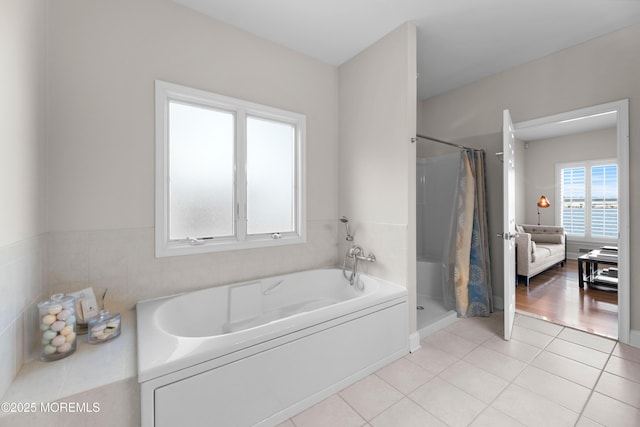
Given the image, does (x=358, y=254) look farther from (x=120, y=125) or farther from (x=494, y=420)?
(x=120, y=125)

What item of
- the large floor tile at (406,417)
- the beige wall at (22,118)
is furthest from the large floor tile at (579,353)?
the beige wall at (22,118)

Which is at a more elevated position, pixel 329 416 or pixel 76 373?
pixel 76 373

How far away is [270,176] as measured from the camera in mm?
2643

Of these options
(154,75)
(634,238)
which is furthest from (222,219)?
(634,238)

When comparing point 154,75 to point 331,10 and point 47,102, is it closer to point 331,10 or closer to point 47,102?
point 47,102

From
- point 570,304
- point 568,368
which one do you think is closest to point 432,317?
point 568,368

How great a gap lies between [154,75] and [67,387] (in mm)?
1925

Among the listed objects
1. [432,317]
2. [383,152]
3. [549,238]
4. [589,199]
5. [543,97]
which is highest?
[543,97]

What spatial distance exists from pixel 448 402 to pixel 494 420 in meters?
0.24

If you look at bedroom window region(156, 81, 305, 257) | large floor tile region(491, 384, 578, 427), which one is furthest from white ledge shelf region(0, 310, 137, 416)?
large floor tile region(491, 384, 578, 427)

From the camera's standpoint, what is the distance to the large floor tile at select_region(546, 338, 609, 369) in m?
2.08

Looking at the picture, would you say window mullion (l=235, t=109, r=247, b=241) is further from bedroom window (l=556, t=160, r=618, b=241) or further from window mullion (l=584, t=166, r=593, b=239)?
window mullion (l=584, t=166, r=593, b=239)

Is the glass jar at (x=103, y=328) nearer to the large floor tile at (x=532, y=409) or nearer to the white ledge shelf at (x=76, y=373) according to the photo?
the white ledge shelf at (x=76, y=373)

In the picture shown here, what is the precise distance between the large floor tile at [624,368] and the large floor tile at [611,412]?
1.35 feet
